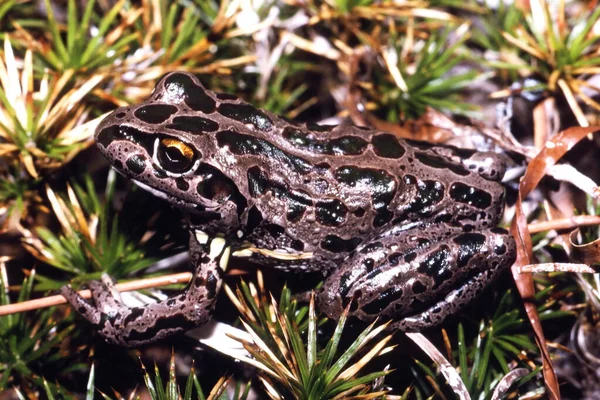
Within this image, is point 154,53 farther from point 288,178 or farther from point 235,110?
point 288,178

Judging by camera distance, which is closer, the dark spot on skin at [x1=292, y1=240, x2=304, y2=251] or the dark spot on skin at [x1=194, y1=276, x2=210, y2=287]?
the dark spot on skin at [x1=194, y1=276, x2=210, y2=287]

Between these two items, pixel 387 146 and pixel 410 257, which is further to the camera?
pixel 387 146

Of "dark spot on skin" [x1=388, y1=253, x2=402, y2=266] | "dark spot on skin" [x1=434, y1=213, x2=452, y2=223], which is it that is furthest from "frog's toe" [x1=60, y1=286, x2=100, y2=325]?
"dark spot on skin" [x1=434, y1=213, x2=452, y2=223]

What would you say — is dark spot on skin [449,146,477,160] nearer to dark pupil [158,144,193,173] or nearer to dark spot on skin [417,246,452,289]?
dark spot on skin [417,246,452,289]

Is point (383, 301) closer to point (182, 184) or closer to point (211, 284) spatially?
point (211, 284)

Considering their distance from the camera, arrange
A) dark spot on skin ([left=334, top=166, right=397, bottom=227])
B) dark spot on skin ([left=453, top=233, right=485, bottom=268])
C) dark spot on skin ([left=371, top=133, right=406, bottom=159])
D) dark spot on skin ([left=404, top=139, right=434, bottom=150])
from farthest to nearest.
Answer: dark spot on skin ([left=404, top=139, right=434, bottom=150]) < dark spot on skin ([left=371, top=133, right=406, bottom=159]) < dark spot on skin ([left=334, top=166, right=397, bottom=227]) < dark spot on skin ([left=453, top=233, right=485, bottom=268])

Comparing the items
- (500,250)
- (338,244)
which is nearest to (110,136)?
(338,244)

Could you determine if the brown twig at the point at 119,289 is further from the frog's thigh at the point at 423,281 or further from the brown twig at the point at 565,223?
the brown twig at the point at 565,223
